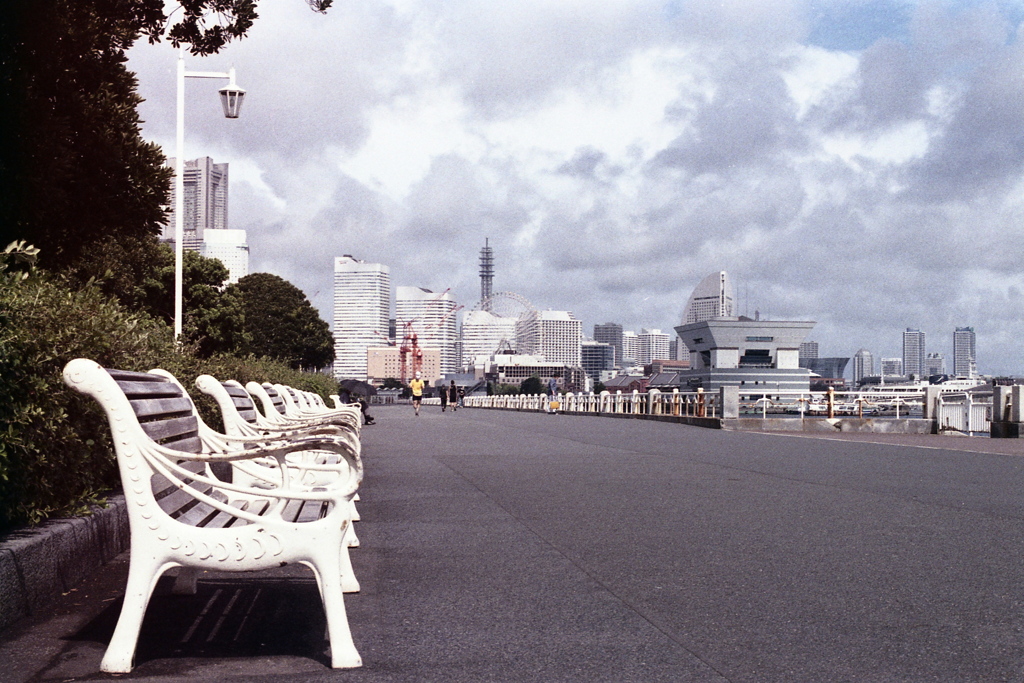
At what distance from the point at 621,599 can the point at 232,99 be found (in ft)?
62.3

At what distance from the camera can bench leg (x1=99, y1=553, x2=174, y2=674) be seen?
12.7 feet

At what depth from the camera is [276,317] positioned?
78500 millimetres

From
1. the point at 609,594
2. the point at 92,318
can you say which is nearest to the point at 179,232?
the point at 92,318

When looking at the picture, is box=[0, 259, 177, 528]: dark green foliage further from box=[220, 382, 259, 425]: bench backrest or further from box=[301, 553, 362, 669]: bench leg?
box=[301, 553, 362, 669]: bench leg

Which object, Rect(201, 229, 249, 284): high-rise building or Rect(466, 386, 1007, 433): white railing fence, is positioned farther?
Rect(201, 229, 249, 284): high-rise building

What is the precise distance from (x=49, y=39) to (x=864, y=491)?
846cm

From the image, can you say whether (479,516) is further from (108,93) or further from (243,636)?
(108,93)

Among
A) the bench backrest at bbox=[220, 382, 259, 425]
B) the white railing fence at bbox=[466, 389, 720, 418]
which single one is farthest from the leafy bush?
the white railing fence at bbox=[466, 389, 720, 418]

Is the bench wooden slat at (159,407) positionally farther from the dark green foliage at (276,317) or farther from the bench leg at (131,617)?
the dark green foliage at (276,317)

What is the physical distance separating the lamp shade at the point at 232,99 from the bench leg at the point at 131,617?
19.5 m

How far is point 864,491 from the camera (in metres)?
10.4

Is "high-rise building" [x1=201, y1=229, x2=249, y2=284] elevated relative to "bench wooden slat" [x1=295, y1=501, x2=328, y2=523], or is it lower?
elevated

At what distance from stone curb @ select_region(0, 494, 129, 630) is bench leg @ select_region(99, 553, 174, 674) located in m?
0.71

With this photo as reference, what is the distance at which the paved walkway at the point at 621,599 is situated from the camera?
4047 mm
